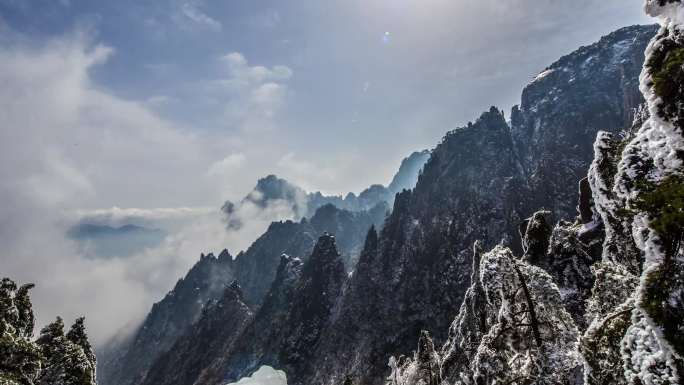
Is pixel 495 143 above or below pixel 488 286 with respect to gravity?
above

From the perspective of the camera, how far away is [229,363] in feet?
538

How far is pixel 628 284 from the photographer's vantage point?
407 inches

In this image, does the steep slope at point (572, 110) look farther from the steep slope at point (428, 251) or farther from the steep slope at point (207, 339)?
the steep slope at point (207, 339)

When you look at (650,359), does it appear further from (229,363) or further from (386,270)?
(229,363)

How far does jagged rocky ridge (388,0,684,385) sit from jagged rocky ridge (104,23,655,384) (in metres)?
94.7

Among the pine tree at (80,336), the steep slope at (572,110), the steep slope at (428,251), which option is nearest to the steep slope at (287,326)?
the steep slope at (428,251)

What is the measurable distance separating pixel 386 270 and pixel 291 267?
192 feet

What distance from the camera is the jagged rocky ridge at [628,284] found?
4867 millimetres

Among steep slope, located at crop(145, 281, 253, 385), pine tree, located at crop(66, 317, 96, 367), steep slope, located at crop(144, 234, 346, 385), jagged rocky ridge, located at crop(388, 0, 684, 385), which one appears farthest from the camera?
steep slope, located at crop(145, 281, 253, 385)

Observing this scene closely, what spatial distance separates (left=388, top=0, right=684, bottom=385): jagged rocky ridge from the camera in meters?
4.87

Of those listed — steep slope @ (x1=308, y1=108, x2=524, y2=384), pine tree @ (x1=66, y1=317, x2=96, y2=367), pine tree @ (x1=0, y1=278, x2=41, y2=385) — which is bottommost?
pine tree @ (x1=0, y1=278, x2=41, y2=385)

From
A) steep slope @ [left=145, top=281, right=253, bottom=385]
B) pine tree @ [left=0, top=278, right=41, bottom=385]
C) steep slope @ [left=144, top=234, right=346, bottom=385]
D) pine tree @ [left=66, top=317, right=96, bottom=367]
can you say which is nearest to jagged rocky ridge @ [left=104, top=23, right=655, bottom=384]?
steep slope @ [left=144, top=234, right=346, bottom=385]

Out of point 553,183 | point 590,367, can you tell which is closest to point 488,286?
point 590,367

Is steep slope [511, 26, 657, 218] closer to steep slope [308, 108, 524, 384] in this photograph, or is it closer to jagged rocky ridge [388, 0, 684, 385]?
steep slope [308, 108, 524, 384]
